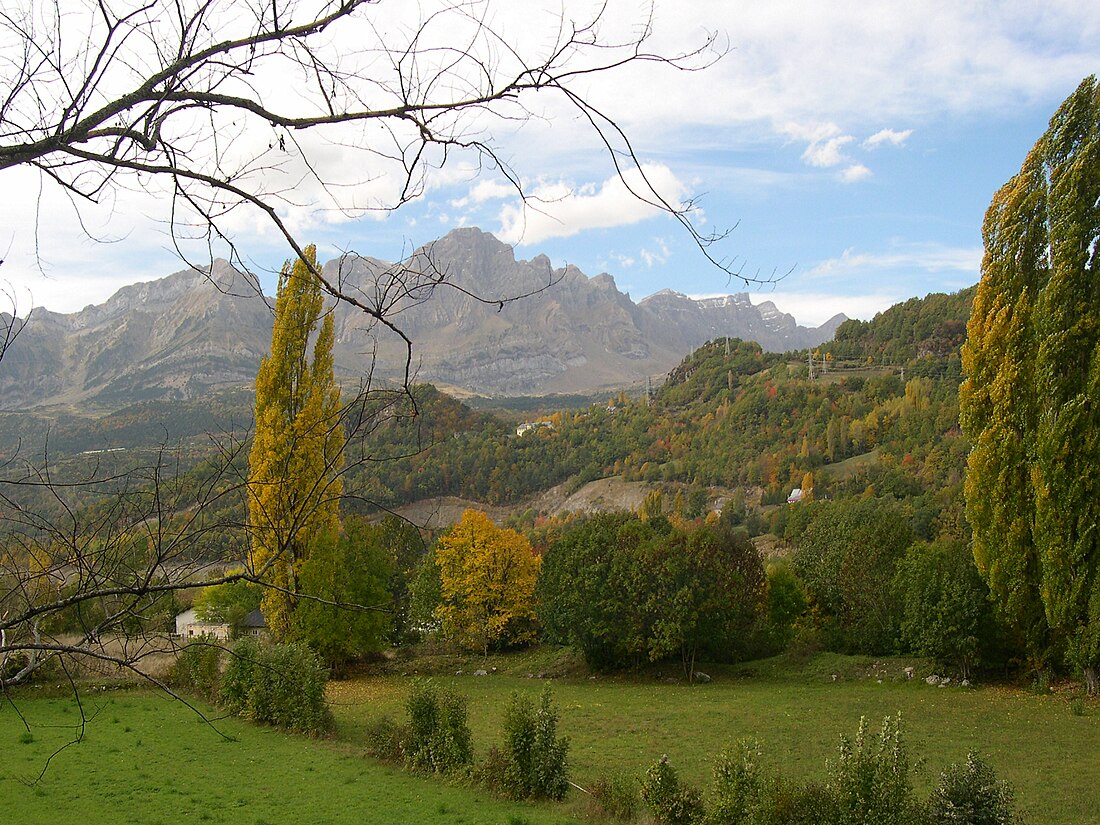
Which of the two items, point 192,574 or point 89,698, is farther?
point 89,698

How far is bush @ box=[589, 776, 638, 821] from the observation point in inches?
400

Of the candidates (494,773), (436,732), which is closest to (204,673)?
(436,732)

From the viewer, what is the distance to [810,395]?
90750mm

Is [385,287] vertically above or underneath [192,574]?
above

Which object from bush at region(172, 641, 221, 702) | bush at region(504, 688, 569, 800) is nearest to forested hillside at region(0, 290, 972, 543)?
bush at region(504, 688, 569, 800)

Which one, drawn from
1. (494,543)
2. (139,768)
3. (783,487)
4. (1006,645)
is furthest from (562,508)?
(139,768)

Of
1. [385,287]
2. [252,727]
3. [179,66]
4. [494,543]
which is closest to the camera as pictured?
[179,66]

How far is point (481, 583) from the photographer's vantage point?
93.9 feet

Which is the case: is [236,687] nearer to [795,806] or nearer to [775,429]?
[795,806]

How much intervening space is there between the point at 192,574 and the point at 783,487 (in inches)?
3101

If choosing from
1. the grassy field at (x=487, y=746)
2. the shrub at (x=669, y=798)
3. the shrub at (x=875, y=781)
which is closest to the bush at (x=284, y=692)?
the grassy field at (x=487, y=746)

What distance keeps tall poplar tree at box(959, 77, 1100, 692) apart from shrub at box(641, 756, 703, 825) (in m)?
12.5

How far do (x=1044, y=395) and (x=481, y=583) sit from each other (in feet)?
62.9

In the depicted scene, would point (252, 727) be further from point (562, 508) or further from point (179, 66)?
point (562, 508)
